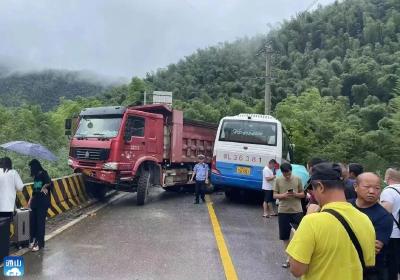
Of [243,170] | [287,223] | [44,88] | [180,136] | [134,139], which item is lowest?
[287,223]

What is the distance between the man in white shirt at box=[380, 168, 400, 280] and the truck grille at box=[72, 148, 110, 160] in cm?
870

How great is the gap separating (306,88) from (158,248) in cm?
5671

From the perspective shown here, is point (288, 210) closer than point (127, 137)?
Yes

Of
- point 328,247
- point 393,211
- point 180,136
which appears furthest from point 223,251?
A: point 180,136

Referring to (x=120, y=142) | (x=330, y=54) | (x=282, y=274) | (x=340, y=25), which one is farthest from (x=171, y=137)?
(x=340, y=25)

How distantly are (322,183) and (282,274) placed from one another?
4101 mm

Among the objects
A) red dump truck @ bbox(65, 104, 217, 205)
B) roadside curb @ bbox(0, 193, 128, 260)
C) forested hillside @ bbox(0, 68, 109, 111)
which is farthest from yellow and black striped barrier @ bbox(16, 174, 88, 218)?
forested hillside @ bbox(0, 68, 109, 111)

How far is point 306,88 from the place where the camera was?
6203 centimetres

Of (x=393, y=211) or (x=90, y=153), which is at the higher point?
(x=90, y=153)

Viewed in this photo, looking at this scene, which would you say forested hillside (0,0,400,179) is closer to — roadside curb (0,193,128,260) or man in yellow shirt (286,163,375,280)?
roadside curb (0,193,128,260)

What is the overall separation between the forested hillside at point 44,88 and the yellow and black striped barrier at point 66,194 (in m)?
76.2

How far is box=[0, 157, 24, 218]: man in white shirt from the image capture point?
23.2 feet

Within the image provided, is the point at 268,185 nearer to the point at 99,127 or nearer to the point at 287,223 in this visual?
the point at 287,223

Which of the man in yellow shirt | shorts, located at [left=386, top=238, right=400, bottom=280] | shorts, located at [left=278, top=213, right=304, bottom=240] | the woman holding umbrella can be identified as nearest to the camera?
the man in yellow shirt
